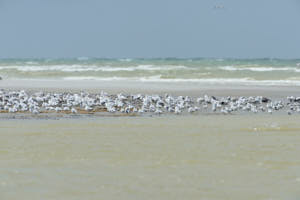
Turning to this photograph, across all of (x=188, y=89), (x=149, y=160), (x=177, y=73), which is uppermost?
(x=177, y=73)

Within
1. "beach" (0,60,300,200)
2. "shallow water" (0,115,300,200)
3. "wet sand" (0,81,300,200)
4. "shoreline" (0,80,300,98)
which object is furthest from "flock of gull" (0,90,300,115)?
"shoreline" (0,80,300,98)

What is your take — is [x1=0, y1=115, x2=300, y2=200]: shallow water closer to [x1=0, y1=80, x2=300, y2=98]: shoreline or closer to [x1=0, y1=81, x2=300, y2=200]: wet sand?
[x1=0, y1=81, x2=300, y2=200]: wet sand

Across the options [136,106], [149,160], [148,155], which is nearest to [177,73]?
[136,106]

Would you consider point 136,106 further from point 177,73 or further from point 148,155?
point 177,73

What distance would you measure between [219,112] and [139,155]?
23.1 feet

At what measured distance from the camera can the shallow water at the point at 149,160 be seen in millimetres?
6383

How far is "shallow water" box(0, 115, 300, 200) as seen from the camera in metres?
6.38

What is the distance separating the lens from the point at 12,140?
9.82 meters

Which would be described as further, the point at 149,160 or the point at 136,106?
the point at 136,106

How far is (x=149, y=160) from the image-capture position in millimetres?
8023

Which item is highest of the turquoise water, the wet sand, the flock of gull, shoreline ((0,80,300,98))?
the turquoise water

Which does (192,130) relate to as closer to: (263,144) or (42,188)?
(263,144)

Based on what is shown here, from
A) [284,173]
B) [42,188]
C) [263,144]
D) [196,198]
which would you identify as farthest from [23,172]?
[263,144]

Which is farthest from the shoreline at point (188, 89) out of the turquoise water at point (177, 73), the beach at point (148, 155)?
the beach at point (148, 155)
